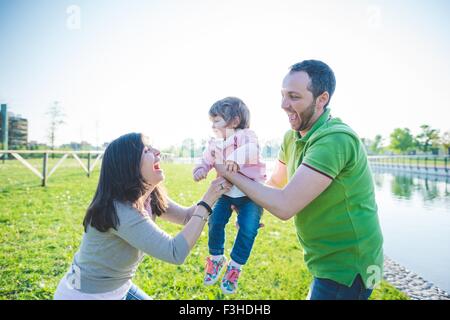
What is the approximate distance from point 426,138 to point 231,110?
309 feet

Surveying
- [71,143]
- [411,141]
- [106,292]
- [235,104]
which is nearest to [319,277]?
[235,104]

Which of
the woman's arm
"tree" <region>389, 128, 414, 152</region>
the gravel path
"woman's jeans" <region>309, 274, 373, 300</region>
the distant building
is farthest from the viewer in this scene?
"tree" <region>389, 128, 414, 152</region>

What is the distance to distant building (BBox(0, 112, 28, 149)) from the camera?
1565 inches

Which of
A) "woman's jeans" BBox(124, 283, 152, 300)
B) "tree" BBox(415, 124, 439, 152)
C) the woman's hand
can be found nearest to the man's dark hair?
the woman's hand

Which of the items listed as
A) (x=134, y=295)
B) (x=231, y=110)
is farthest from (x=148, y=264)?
(x=231, y=110)

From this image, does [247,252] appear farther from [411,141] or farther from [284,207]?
[411,141]

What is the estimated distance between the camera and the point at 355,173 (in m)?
1.97

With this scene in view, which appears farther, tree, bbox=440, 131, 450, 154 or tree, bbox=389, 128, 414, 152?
tree, bbox=389, 128, 414, 152

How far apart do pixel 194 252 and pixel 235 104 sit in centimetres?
460

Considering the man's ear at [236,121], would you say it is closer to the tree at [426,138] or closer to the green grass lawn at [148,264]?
the green grass lawn at [148,264]

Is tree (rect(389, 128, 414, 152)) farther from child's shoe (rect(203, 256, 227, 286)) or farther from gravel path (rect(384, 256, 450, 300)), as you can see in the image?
child's shoe (rect(203, 256, 227, 286))

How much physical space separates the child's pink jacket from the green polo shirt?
385 millimetres

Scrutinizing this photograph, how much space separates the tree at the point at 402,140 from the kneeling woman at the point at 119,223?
3684 inches

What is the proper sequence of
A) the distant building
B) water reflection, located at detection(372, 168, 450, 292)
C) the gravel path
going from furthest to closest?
the distant building
water reflection, located at detection(372, 168, 450, 292)
the gravel path
